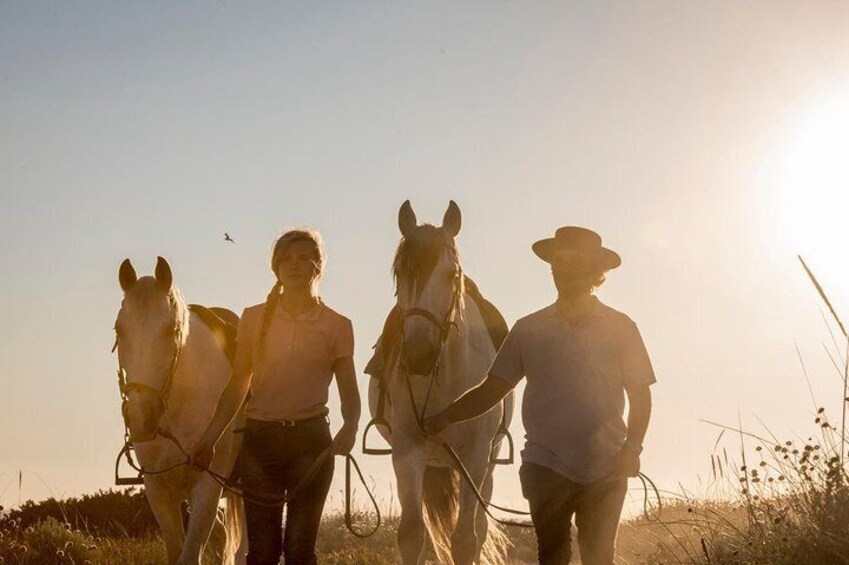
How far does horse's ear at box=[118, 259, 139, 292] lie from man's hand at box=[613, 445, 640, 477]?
138 inches

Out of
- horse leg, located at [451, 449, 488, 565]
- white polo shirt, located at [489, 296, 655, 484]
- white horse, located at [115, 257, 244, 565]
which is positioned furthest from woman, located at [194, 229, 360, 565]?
horse leg, located at [451, 449, 488, 565]

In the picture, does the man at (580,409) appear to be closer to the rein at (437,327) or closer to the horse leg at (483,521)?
the rein at (437,327)

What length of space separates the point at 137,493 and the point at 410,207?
10276 mm

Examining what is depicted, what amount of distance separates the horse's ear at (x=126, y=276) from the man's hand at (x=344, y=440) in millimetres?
1931

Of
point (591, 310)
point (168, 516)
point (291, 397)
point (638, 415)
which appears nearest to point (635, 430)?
point (638, 415)

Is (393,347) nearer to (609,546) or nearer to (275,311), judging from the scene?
(275,311)

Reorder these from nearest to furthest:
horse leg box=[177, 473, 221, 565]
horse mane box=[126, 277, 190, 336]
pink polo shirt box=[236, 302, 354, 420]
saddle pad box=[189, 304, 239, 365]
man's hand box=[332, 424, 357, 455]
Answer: man's hand box=[332, 424, 357, 455]
pink polo shirt box=[236, 302, 354, 420]
horse mane box=[126, 277, 190, 336]
horse leg box=[177, 473, 221, 565]
saddle pad box=[189, 304, 239, 365]

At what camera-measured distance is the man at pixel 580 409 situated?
5.82m

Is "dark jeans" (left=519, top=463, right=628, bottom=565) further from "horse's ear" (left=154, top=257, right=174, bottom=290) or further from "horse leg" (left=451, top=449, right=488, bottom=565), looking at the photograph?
"horse's ear" (left=154, top=257, right=174, bottom=290)

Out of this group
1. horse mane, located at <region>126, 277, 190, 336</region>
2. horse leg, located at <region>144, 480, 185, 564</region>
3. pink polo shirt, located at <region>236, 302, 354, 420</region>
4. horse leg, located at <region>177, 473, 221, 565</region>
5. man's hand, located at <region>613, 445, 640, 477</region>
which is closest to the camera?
man's hand, located at <region>613, 445, 640, 477</region>

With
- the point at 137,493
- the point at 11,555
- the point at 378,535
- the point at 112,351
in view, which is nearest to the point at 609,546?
the point at 112,351

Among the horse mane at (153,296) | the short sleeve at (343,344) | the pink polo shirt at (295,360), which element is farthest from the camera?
the horse mane at (153,296)

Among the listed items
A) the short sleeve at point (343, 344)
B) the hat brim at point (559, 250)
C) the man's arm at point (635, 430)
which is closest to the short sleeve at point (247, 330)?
the short sleeve at point (343, 344)

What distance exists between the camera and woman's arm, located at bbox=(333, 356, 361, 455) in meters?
6.16
